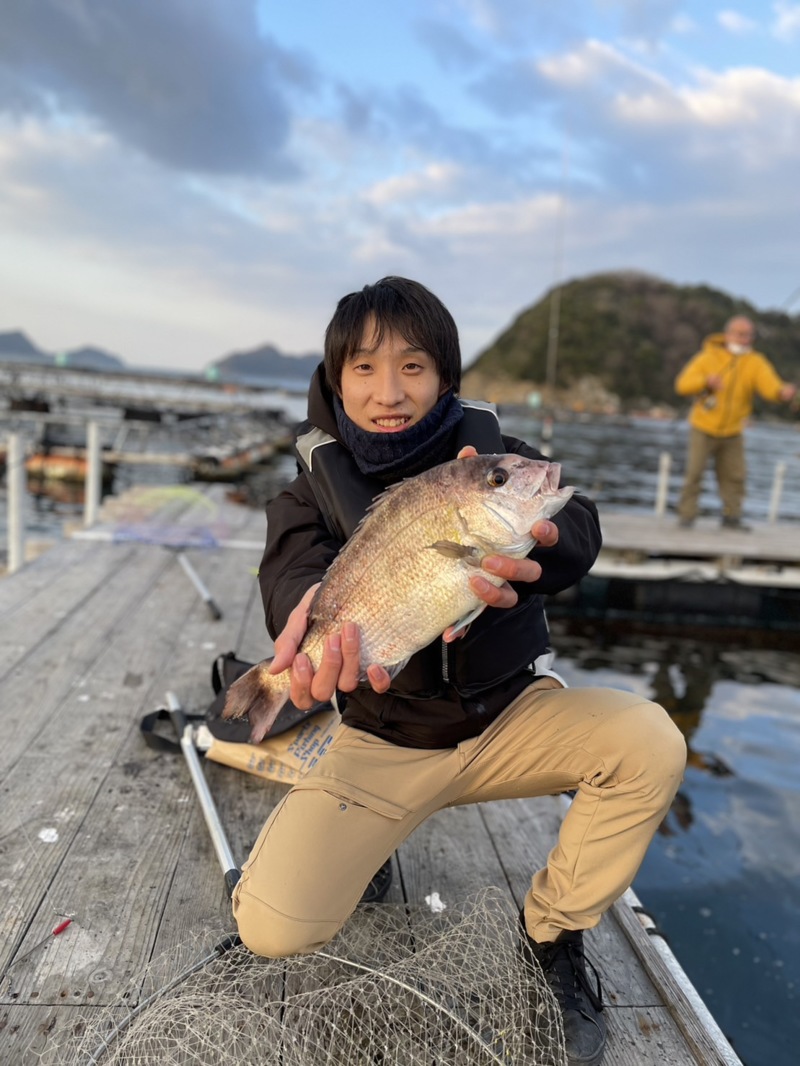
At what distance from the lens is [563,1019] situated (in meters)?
2.19

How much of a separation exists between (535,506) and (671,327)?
126 m

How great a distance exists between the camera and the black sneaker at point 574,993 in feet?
6.99

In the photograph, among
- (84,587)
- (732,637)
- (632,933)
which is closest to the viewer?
(632,933)

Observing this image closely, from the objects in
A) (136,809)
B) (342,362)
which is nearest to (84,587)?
(136,809)

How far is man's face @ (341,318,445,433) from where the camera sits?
2715 millimetres

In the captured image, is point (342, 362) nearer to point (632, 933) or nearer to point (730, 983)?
point (632, 933)

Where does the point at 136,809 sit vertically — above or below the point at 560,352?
below

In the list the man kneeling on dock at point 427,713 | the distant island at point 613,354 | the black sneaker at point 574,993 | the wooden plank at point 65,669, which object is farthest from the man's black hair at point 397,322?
the distant island at point 613,354

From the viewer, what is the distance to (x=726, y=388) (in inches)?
433

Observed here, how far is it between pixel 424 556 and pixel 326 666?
1.45 feet

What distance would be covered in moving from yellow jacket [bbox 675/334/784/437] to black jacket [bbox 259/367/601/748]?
921 cm

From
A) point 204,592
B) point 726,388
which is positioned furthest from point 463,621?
point 726,388

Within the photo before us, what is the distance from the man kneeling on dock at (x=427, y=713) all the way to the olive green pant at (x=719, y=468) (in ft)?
31.3

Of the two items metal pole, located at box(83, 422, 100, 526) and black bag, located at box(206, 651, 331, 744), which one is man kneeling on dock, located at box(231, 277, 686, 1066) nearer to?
black bag, located at box(206, 651, 331, 744)
